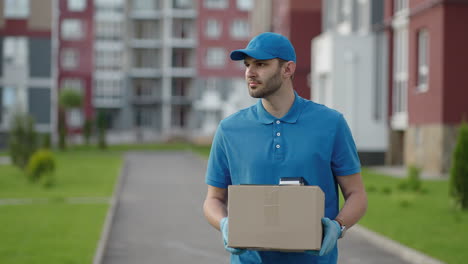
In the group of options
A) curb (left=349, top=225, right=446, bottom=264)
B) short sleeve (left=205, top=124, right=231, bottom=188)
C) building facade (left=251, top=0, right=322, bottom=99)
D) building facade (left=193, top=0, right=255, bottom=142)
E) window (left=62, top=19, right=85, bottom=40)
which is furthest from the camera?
building facade (left=193, top=0, right=255, bottom=142)

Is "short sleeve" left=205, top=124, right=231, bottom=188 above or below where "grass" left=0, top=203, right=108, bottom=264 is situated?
above

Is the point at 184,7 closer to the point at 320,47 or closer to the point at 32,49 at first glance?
the point at 32,49

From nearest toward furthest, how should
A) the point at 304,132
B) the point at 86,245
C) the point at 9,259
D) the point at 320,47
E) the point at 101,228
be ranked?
the point at 304,132 → the point at 9,259 → the point at 86,245 → the point at 101,228 → the point at 320,47

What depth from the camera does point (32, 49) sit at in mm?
59594

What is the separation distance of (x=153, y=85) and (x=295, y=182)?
81996 mm

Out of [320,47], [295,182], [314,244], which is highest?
[320,47]

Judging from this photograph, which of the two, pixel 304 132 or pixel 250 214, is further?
pixel 304 132

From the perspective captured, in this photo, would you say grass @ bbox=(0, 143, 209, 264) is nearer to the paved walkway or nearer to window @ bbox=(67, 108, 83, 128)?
the paved walkway

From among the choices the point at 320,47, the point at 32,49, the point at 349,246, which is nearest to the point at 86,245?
the point at 349,246

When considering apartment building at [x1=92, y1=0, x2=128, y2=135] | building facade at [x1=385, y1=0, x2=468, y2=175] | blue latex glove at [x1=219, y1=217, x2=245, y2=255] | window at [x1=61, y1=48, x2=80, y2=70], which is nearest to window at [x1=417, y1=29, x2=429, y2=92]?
building facade at [x1=385, y1=0, x2=468, y2=175]

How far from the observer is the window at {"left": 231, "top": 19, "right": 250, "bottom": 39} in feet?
272

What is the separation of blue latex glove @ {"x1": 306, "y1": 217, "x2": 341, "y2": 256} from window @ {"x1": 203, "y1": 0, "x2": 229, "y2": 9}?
261 ft

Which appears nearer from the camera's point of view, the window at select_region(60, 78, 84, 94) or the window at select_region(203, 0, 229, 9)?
the window at select_region(60, 78, 84, 94)

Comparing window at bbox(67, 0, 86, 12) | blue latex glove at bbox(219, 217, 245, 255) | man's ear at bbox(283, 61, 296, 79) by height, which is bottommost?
blue latex glove at bbox(219, 217, 245, 255)
